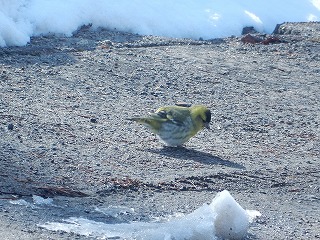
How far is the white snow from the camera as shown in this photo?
13.8 m

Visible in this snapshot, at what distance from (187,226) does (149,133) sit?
3490mm

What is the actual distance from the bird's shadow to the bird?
0.08 m

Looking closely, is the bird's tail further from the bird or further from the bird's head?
the bird's head

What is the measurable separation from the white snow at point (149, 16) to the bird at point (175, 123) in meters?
4.16

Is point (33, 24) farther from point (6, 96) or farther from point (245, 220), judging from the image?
point (245, 220)

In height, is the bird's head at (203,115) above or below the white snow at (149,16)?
below

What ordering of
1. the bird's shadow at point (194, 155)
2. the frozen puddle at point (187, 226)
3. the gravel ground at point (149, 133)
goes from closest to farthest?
the frozen puddle at point (187, 226) → the gravel ground at point (149, 133) → the bird's shadow at point (194, 155)

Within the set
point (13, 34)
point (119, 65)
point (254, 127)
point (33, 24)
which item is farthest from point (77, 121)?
point (33, 24)

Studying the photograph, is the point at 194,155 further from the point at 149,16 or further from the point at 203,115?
the point at 149,16

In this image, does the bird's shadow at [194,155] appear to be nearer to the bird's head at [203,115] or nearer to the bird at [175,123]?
the bird at [175,123]

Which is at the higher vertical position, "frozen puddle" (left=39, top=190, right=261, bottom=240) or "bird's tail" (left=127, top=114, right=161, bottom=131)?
"bird's tail" (left=127, top=114, right=161, bottom=131)

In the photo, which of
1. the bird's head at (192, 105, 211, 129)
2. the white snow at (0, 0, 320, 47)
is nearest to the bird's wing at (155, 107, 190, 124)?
the bird's head at (192, 105, 211, 129)

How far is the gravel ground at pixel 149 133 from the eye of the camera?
6977mm

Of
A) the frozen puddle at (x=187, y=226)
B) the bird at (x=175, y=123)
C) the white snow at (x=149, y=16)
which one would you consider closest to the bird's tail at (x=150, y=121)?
the bird at (x=175, y=123)
